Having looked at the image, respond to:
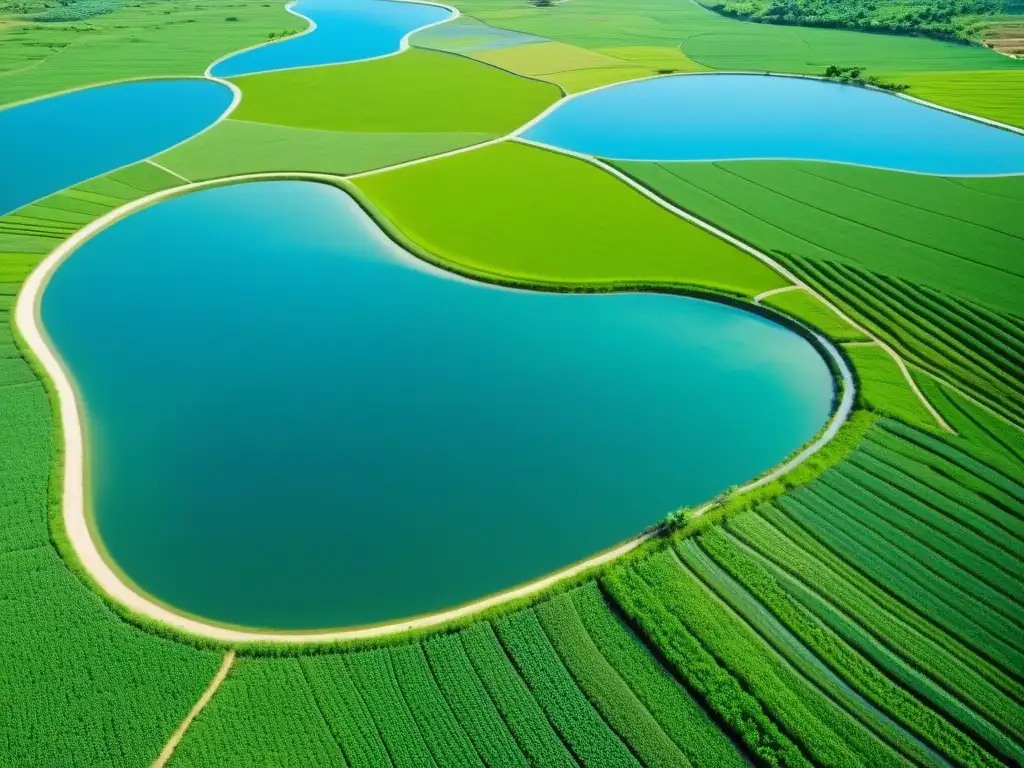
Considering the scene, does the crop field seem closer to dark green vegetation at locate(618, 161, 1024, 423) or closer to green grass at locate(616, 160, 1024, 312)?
green grass at locate(616, 160, 1024, 312)

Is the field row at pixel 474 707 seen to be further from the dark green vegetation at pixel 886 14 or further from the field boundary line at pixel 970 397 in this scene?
the dark green vegetation at pixel 886 14

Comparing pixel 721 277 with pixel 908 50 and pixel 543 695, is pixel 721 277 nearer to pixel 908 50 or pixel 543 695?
pixel 543 695

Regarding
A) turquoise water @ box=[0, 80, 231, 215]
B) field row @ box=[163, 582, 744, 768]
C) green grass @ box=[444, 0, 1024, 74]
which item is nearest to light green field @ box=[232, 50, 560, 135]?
turquoise water @ box=[0, 80, 231, 215]

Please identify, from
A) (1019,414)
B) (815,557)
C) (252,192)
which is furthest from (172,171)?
(1019,414)

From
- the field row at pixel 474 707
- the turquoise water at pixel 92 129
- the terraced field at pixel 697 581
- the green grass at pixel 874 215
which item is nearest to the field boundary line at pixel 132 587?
the terraced field at pixel 697 581

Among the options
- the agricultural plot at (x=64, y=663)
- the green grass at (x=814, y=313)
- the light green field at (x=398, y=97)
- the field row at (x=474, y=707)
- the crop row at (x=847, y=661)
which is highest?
the light green field at (x=398, y=97)

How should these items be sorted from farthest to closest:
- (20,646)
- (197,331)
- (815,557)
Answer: (197,331) → (815,557) → (20,646)

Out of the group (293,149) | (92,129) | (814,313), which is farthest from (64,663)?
(92,129)
